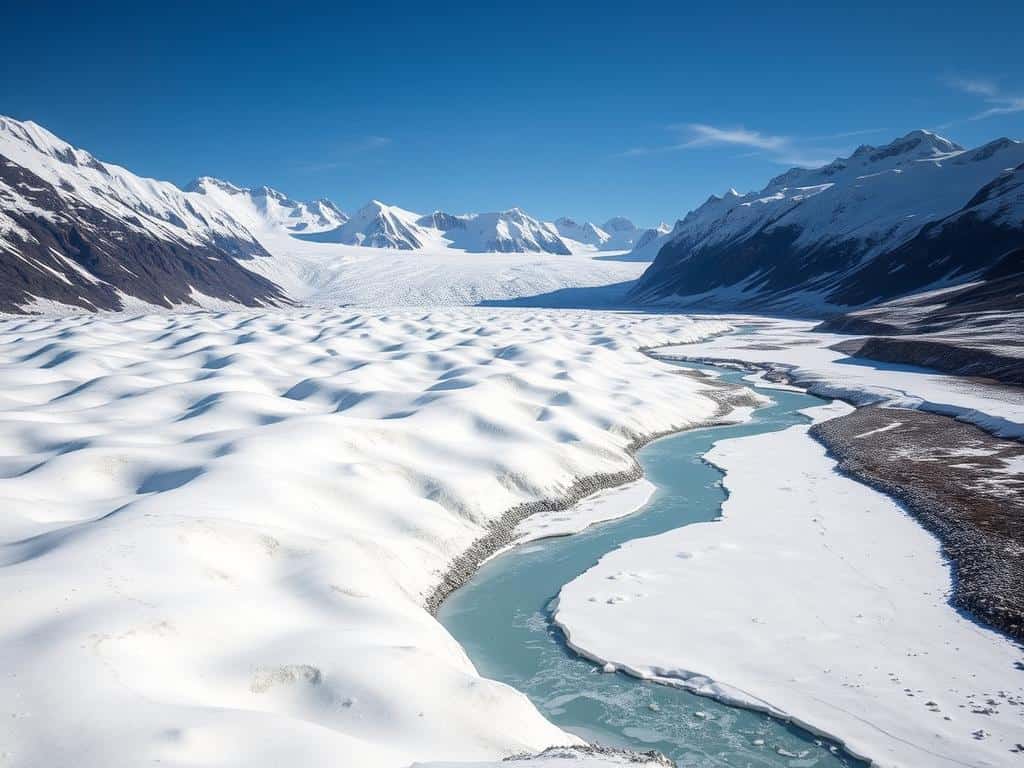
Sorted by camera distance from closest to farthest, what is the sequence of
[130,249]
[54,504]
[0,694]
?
1. [0,694]
2. [54,504]
3. [130,249]

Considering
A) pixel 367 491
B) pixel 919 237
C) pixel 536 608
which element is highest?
pixel 919 237

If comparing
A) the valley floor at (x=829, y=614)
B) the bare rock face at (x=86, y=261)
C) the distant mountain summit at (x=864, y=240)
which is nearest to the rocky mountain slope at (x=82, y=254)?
the bare rock face at (x=86, y=261)

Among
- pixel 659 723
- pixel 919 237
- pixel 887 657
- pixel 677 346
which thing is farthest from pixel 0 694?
pixel 919 237

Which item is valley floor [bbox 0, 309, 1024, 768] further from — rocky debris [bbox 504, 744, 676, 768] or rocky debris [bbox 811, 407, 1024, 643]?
rocky debris [bbox 811, 407, 1024, 643]

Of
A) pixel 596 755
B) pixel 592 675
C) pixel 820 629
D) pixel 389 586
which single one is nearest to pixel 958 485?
pixel 820 629

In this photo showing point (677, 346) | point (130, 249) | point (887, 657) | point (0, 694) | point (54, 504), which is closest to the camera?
point (0, 694)

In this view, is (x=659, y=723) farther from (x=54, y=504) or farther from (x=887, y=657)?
(x=54, y=504)

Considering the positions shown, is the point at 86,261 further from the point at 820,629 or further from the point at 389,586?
the point at 820,629

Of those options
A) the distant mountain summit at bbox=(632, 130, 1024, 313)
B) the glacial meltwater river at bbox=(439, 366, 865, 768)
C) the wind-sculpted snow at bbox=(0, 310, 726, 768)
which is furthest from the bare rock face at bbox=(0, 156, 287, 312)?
the glacial meltwater river at bbox=(439, 366, 865, 768)
